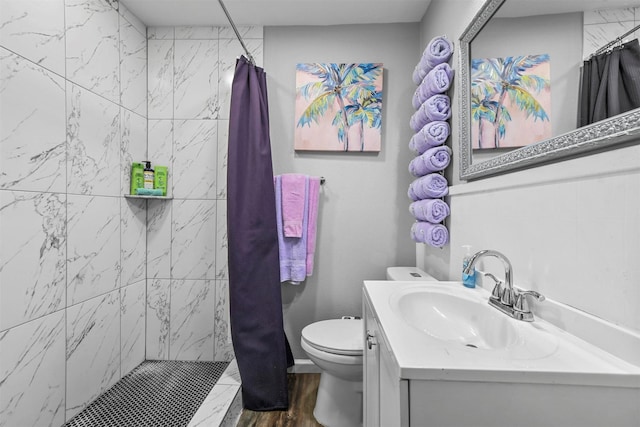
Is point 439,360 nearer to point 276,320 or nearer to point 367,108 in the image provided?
point 276,320

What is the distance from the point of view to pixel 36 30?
122cm

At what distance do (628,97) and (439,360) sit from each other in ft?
2.16

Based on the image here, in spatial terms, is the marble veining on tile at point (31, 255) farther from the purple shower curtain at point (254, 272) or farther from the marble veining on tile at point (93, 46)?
the purple shower curtain at point (254, 272)

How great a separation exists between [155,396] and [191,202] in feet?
3.68

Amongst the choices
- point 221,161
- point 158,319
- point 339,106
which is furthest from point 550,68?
point 158,319

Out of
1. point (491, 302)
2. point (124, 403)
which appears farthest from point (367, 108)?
point (124, 403)

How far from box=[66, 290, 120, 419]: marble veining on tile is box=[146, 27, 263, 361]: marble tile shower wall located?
291mm

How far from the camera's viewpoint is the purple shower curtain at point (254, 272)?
157 cm

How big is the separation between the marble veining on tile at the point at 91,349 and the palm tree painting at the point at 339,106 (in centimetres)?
148

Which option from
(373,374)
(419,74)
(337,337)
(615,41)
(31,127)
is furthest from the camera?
(419,74)

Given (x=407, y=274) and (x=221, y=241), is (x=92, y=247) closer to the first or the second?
(x=221, y=241)

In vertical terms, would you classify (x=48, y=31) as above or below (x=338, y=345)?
above

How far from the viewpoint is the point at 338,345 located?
1379mm

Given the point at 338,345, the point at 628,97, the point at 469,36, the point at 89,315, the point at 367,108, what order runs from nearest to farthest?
the point at 628,97 → the point at 469,36 → the point at 338,345 → the point at 89,315 → the point at 367,108
